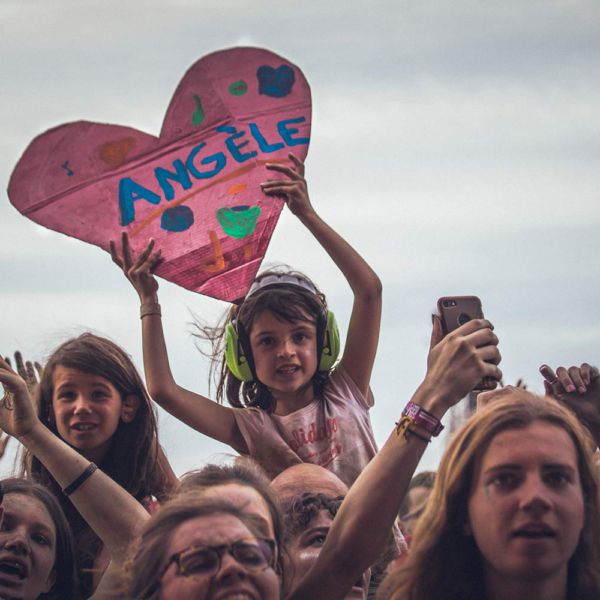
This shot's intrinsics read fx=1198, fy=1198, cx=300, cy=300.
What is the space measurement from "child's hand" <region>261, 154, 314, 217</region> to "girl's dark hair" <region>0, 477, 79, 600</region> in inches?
54.2


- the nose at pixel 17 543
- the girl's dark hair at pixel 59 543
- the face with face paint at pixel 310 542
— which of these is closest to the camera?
the face with face paint at pixel 310 542

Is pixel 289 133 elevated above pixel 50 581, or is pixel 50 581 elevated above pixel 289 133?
pixel 289 133

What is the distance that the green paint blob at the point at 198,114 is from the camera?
4492 millimetres

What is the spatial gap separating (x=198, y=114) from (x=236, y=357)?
99 centimetres

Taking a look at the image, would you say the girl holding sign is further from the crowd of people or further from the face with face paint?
the face with face paint

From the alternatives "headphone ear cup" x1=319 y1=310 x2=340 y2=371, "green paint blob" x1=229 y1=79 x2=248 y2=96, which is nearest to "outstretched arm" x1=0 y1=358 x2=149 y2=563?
"headphone ear cup" x1=319 y1=310 x2=340 y2=371

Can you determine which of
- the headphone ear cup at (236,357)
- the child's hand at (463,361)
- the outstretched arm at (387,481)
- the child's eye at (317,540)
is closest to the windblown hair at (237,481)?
the outstretched arm at (387,481)

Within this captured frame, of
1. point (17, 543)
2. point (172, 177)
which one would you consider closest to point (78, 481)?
point (17, 543)

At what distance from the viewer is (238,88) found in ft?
14.7

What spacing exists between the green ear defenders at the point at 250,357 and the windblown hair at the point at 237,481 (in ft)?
3.97

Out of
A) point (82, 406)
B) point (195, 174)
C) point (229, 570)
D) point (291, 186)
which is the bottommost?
point (229, 570)

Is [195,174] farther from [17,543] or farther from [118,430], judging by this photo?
[17,543]

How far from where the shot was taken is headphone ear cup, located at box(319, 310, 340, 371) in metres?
4.87

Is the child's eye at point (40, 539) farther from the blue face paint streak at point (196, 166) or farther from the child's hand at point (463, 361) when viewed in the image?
the child's hand at point (463, 361)
